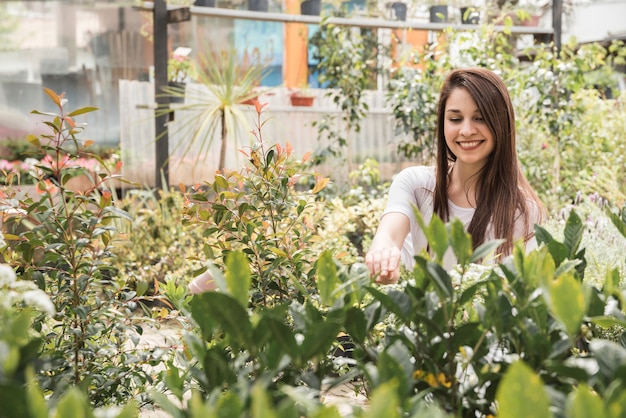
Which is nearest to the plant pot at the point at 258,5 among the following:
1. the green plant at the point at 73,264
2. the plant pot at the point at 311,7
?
the plant pot at the point at 311,7

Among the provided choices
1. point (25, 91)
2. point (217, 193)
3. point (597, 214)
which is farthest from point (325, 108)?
point (217, 193)

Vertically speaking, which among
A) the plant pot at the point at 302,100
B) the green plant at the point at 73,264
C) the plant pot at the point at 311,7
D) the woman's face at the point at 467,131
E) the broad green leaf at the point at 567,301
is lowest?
the green plant at the point at 73,264

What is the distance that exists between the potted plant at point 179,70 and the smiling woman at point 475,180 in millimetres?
3907

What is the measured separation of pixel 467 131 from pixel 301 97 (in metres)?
5.48

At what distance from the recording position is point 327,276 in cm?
94

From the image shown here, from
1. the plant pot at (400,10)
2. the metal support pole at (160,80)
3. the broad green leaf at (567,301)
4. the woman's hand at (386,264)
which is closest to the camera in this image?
the broad green leaf at (567,301)

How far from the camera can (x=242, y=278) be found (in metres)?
0.87

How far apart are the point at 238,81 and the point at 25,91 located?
2695 mm

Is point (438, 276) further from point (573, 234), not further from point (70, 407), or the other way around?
point (70, 407)

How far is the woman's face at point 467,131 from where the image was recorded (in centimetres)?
250

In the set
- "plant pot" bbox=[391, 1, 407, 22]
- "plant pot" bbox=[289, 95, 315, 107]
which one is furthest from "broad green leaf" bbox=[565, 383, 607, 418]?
"plant pot" bbox=[391, 1, 407, 22]

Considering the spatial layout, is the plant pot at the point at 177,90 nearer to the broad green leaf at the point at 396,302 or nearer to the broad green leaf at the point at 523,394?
the broad green leaf at the point at 396,302

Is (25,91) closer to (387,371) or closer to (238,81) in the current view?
(238,81)

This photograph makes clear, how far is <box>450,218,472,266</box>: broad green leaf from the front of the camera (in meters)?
0.90
